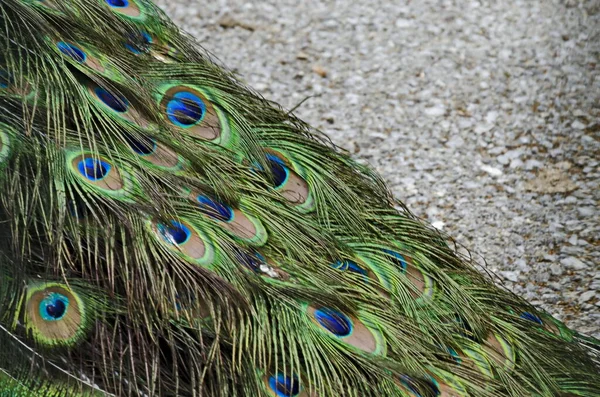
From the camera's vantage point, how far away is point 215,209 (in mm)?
2227

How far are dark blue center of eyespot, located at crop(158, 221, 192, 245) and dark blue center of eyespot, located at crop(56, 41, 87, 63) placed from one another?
601 millimetres

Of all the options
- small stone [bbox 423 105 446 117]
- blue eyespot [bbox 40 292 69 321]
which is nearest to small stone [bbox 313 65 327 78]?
small stone [bbox 423 105 446 117]

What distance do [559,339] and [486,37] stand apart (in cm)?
361

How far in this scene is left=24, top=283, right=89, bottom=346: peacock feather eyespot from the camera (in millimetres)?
2072

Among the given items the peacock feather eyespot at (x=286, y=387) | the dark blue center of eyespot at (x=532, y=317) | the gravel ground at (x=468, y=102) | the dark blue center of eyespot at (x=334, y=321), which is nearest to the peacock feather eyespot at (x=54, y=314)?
the peacock feather eyespot at (x=286, y=387)

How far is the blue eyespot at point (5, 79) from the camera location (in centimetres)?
217

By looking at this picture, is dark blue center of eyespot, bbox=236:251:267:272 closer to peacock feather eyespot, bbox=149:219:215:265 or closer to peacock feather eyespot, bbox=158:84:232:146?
peacock feather eyespot, bbox=149:219:215:265

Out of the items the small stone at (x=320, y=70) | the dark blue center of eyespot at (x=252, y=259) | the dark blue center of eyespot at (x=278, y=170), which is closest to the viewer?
the dark blue center of eyespot at (x=252, y=259)

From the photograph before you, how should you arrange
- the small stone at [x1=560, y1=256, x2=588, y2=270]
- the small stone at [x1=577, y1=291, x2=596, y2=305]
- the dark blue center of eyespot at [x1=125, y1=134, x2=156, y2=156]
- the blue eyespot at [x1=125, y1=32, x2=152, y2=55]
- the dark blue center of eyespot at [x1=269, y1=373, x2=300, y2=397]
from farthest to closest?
the small stone at [x1=560, y1=256, x2=588, y2=270] → the small stone at [x1=577, y1=291, x2=596, y2=305] → the blue eyespot at [x1=125, y1=32, x2=152, y2=55] → the dark blue center of eyespot at [x1=125, y1=134, x2=156, y2=156] → the dark blue center of eyespot at [x1=269, y1=373, x2=300, y2=397]

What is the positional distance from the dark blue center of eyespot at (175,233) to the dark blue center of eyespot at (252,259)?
5.9 inches

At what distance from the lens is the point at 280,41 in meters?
5.65

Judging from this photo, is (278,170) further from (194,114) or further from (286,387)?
(286,387)

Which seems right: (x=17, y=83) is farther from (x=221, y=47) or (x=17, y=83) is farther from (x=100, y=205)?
(x=221, y=47)

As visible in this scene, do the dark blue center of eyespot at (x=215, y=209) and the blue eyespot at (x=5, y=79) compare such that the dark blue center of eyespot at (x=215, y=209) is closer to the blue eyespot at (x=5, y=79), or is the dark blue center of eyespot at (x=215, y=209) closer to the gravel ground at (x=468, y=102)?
the blue eyespot at (x=5, y=79)
